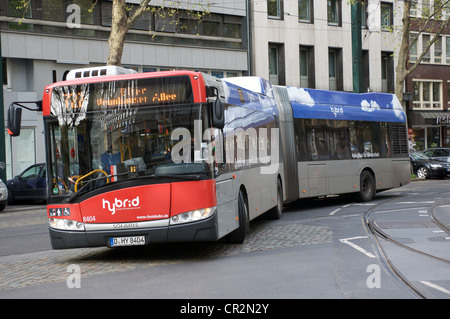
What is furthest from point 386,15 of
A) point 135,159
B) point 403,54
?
point 135,159

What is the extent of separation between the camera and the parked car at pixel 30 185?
25.9 meters

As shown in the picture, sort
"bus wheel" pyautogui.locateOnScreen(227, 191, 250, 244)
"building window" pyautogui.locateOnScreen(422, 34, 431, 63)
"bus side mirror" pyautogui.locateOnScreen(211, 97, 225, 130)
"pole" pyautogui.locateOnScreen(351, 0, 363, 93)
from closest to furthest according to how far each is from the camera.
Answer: "bus side mirror" pyautogui.locateOnScreen(211, 97, 225, 130), "bus wheel" pyautogui.locateOnScreen(227, 191, 250, 244), "pole" pyautogui.locateOnScreen(351, 0, 363, 93), "building window" pyautogui.locateOnScreen(422, 34, 431, 63)

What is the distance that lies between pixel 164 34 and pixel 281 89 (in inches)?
742

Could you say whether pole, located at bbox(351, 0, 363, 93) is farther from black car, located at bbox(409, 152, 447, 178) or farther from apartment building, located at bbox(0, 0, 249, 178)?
black car, located at bbox(409, 152, 447, 178)

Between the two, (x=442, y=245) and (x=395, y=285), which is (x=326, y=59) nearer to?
(x=442, y=245)

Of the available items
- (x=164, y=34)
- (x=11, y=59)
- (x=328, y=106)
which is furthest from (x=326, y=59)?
(x=328, y=106)

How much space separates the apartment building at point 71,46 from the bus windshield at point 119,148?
20.9 meters

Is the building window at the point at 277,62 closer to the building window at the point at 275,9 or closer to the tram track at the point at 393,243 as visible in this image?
the building window at the point at 275,9

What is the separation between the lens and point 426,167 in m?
35.4

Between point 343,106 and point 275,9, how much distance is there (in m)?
22.7

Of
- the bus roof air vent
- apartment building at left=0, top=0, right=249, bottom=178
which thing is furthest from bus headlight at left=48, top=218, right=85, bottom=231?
apartment building at left=0, top=0, right=249, bottom=178

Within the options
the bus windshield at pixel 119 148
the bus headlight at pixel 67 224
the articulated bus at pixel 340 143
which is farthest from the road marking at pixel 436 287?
the articulated bus at pixel 340 143

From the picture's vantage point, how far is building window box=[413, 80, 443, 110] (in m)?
51.7

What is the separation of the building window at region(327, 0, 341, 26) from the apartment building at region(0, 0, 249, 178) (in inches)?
360
